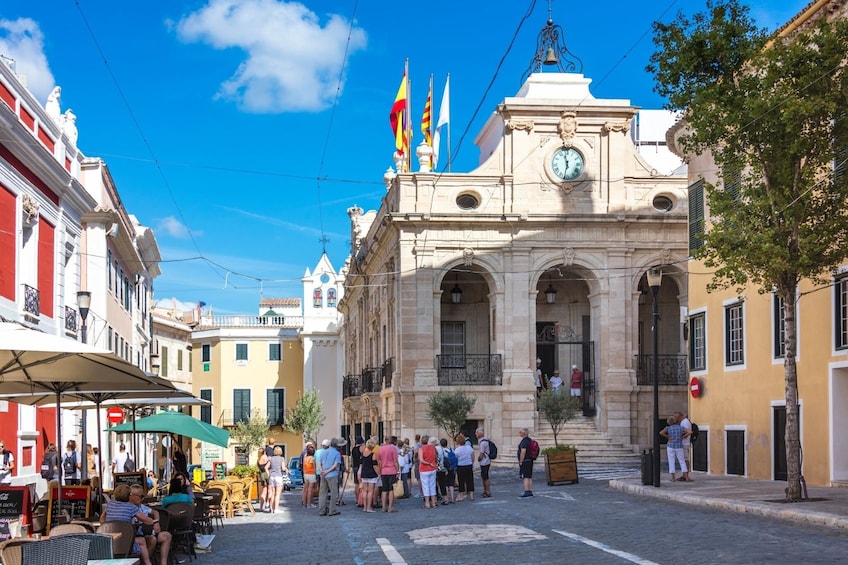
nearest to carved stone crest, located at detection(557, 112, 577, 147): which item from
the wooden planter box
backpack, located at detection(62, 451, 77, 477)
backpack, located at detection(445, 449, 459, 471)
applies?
the wooden planter box

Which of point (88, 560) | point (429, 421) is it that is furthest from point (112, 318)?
point (88, 560)

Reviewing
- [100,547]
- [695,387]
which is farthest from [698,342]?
[100,547]

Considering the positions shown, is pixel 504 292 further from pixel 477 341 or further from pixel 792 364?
pixel 792 364

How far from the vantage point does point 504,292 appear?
4244cm

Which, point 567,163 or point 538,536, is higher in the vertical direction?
point 567,163

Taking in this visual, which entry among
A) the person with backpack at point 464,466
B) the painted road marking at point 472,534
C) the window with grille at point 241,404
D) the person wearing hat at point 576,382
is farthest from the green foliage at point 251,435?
the painted road marking at point 472,534

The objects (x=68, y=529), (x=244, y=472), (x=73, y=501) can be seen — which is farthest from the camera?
(x=244, y=472)

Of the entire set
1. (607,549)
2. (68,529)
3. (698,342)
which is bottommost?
(607,549)

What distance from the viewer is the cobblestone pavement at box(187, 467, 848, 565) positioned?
13.4 meters

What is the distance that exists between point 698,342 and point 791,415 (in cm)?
1135

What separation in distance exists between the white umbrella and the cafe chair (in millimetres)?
1473

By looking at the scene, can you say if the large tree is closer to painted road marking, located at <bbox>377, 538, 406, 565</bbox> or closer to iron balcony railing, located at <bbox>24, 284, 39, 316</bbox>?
painted road marking, located at <bbox>377, 538, 406, 565</bbox>

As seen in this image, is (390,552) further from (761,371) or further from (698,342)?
(698,342)

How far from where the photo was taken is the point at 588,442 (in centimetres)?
4138
